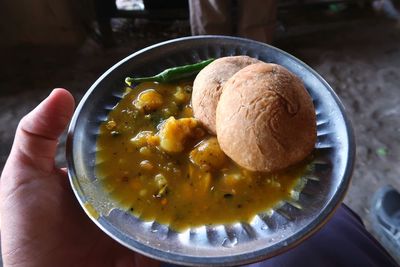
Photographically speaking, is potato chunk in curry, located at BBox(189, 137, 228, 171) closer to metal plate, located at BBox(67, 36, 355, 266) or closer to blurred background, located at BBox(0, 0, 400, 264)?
metal plate, located at BBox(67, 36, 355, 266)

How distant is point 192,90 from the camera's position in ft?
3.67

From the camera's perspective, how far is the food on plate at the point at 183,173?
2.94 feet

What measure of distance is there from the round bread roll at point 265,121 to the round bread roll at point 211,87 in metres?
0.05

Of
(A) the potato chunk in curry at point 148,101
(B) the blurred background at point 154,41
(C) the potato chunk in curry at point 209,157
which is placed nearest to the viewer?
(C) the potato chunk in curry at point 209,157

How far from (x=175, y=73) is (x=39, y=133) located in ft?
1.28

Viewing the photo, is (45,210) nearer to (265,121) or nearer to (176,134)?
(176,134)

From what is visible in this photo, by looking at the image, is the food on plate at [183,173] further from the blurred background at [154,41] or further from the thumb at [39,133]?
the blurred background at [154,41]

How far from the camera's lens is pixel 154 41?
105 inches

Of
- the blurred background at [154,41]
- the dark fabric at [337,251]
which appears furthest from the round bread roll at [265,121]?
the blurred background at [154,41]

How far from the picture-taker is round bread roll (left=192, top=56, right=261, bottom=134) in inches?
39.1

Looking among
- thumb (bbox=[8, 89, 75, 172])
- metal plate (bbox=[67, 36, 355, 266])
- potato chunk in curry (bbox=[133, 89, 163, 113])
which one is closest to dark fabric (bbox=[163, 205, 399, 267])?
metal plate (bbox=[67, 36, 355, 266])

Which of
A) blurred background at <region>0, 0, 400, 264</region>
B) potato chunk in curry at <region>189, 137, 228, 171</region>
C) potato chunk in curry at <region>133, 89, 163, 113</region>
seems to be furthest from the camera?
blurred background at <region>0, 0, 400, 264</region>

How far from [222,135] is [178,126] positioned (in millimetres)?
114

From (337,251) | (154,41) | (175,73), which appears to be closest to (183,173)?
(175,73)
